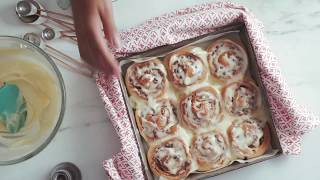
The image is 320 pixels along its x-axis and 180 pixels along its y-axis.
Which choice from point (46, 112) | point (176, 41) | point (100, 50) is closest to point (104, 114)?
point (46, 112)

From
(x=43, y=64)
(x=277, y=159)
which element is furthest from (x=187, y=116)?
(x=43, y=64)

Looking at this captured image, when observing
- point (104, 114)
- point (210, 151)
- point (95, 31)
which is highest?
point (95, 31)

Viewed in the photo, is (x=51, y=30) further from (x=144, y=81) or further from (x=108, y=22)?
(x=108, y=22)

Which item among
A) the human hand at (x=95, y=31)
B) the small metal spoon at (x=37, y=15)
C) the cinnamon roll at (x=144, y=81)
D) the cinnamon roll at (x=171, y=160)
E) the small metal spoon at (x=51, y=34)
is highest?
the small metal spoon at (x=37, y=15)

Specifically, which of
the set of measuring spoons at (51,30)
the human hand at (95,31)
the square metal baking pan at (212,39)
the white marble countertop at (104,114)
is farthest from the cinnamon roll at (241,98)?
the human hand at (95,31)

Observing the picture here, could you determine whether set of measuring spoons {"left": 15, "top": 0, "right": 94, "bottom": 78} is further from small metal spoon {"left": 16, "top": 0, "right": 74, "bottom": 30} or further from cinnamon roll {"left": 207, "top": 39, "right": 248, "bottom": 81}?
cinnamon roll {"left": 207, "top": 39, "right": 248, "bottom": 81}

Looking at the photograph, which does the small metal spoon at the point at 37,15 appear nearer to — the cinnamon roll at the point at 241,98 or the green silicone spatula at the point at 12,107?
the green silicone spatula at the point at 12,107
